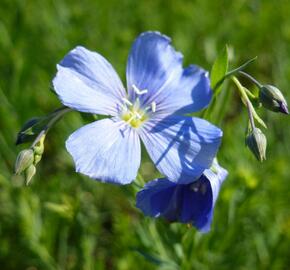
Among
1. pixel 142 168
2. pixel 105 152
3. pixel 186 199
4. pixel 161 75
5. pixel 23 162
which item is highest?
pixel 161 75

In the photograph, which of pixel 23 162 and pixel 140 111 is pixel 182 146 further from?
pixel 23 162

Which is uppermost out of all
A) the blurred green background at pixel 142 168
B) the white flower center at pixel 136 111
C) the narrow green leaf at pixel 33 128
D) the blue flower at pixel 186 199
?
the white flower center at pixel 136 111

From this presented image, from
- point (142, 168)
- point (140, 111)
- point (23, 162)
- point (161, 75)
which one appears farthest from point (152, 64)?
point (142, 168)

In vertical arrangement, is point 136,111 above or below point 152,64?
below

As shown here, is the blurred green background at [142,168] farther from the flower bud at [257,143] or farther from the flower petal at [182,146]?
the flower bud at [257,143]

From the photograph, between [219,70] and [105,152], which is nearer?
[105,152]

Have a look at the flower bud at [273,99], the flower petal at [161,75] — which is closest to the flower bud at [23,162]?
the flower petal at [161,75]
